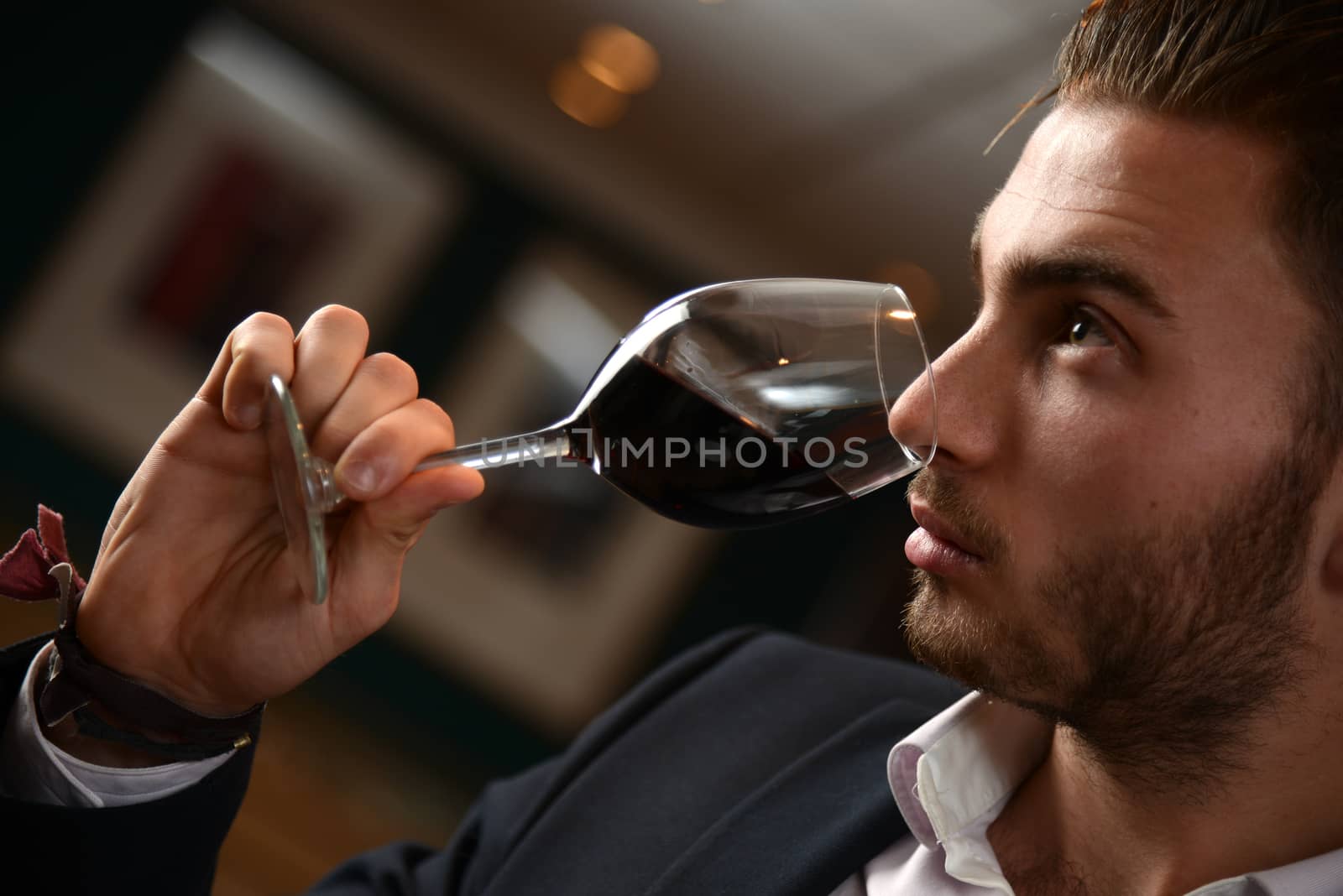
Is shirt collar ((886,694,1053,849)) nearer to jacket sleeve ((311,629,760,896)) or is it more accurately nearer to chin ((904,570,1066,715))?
chin ((904,570,1066,715))

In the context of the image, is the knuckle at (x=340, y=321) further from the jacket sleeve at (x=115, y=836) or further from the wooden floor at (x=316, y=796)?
the wooden floor at (x=316, y=796)

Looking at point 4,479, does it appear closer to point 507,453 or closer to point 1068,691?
point 507,453

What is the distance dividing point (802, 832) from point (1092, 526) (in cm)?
50

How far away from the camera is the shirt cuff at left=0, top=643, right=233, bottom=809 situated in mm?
1050

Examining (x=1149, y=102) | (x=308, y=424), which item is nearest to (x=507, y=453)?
(x=308, y=424)

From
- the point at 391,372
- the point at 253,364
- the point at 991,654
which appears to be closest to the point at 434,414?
the point at 391,372

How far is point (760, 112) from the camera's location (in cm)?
326

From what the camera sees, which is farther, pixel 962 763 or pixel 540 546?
pixel 540 546

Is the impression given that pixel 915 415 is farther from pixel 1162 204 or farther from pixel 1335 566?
pixel 1335 566

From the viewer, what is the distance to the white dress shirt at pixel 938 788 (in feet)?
3.45

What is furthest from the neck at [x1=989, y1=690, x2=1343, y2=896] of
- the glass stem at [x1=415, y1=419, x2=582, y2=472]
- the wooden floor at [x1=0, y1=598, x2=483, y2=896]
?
the wooden floor at [x1=0, y1=598, x2=483, y2=896]

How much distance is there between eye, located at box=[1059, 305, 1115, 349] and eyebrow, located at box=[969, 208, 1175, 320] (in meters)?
0.03

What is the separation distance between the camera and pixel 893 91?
9.46 feet

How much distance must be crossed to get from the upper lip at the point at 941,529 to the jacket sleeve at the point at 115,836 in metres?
0.77
